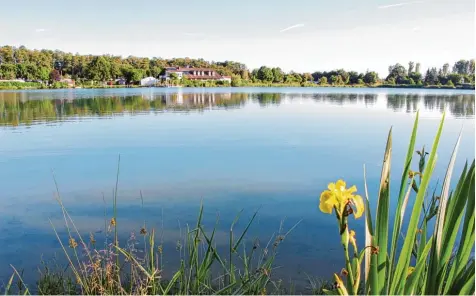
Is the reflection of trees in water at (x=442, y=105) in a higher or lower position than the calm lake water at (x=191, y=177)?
higher

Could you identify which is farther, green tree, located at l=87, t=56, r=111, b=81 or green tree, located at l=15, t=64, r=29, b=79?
green tree, located at l=87, t=56, r=111, b=81

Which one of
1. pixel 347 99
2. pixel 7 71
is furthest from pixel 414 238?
pixel 7 71

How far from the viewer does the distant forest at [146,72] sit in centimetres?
5500

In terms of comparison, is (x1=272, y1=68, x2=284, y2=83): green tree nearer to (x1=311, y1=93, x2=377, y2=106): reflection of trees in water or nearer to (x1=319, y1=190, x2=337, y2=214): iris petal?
(x1=311, y1=93, x2=377, y2=106): reflection of trees in water

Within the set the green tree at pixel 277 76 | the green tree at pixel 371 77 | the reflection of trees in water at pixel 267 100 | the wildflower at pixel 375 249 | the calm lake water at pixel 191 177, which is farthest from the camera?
the green tree at pixel 277 76

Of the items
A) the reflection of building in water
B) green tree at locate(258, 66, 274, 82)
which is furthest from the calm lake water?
green tree at locate(258, 66, 274, 82)

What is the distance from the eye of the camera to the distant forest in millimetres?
55000

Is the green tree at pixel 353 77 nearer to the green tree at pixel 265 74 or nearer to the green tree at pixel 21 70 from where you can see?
the green tree at pixel 265 74

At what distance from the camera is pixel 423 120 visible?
520 inches

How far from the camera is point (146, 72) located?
7325 centimetres

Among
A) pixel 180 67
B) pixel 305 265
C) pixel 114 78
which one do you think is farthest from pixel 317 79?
pixel 305 265

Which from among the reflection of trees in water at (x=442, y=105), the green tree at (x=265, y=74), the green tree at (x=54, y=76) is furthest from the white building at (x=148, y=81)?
the reflection of trees in water at (x=442, y=105)

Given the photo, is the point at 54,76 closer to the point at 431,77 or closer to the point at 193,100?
the point at 193,100

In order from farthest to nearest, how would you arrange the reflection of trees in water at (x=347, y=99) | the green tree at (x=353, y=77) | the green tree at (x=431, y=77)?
the green tree at (x=353, y=77) < the green tree at (x=431, y=77) < the reflection of trees in water at (x=347, y=99)
